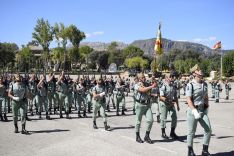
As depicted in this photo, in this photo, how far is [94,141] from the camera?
35.4ft

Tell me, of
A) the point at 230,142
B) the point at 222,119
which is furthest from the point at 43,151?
the point at 222,119

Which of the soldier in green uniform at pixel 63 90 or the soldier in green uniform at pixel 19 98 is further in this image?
the soldier in green uniform at pixel 63 90

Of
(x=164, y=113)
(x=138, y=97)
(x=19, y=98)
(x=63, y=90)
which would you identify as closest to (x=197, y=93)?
(x=138, y=97)

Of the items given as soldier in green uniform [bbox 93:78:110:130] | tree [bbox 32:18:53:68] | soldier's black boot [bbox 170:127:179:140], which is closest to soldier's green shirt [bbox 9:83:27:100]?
soldier in green uniform [bbox 93:78:110:130]

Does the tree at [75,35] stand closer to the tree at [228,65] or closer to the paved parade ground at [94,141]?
the tree at [228,65]

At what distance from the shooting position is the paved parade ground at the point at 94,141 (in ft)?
30.9

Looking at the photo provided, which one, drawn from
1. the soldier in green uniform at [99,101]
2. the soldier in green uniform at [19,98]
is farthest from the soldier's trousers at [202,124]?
the soldier in green uniform at [19,98]

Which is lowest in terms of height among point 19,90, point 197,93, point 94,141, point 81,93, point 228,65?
point 94,141

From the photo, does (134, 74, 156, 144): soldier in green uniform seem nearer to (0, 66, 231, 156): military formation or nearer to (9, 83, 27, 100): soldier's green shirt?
(0, 66, 231, 156): military formation

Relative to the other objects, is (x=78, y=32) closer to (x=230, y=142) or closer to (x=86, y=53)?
(x=86, y=53)

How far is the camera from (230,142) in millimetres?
10758

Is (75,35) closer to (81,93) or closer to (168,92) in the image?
(81,93)

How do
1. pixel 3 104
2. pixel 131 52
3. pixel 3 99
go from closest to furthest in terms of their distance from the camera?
1. pixel 3 99
2. pixel 3 104
3. pixel 131 52

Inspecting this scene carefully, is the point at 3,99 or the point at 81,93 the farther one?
the point at 81,93
